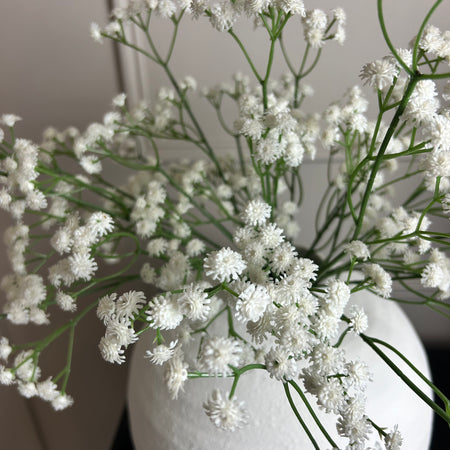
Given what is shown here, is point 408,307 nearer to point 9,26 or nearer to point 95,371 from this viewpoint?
point 95,371

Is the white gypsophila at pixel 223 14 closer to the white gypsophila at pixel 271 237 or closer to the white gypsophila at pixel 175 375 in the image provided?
the white gypsophila at pixel 271 237

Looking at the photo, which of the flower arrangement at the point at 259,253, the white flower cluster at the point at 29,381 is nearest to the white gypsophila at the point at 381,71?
the flower arrangement at the point at 259,253

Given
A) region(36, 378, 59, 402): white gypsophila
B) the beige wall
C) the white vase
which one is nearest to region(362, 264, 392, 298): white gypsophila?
the white vase

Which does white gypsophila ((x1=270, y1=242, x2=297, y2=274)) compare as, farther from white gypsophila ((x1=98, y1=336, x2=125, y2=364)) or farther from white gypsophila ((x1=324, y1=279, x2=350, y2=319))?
white gypsophila ((x1=98, y1=336, x2=125, y2=364))

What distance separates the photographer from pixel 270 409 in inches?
18.1

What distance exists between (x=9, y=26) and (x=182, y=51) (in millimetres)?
359

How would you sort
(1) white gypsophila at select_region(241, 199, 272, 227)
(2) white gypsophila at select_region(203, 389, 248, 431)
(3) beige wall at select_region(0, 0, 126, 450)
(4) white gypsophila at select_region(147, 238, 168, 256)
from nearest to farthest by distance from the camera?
1. (2) white gypsophila at select_region(203, 389, 248, 431)
2. (1) white gypsophila at select_region(241, 199, 272, 227)
3. (4) white gypsophila at select_region(147, 238, 168, 256)
4. (3) beige wall at select_region(0, 0, 126, 450)

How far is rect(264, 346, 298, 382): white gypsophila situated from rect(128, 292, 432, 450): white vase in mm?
134

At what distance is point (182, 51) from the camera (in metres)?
0.79

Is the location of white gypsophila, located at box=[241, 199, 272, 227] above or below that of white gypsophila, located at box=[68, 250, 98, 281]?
above

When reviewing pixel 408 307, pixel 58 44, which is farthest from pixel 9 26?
pixel 408 307

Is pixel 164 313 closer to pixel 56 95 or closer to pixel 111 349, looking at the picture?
pixel 111 349

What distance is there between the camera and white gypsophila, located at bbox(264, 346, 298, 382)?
33 centimetres

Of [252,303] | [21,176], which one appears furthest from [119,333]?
[21,176]
